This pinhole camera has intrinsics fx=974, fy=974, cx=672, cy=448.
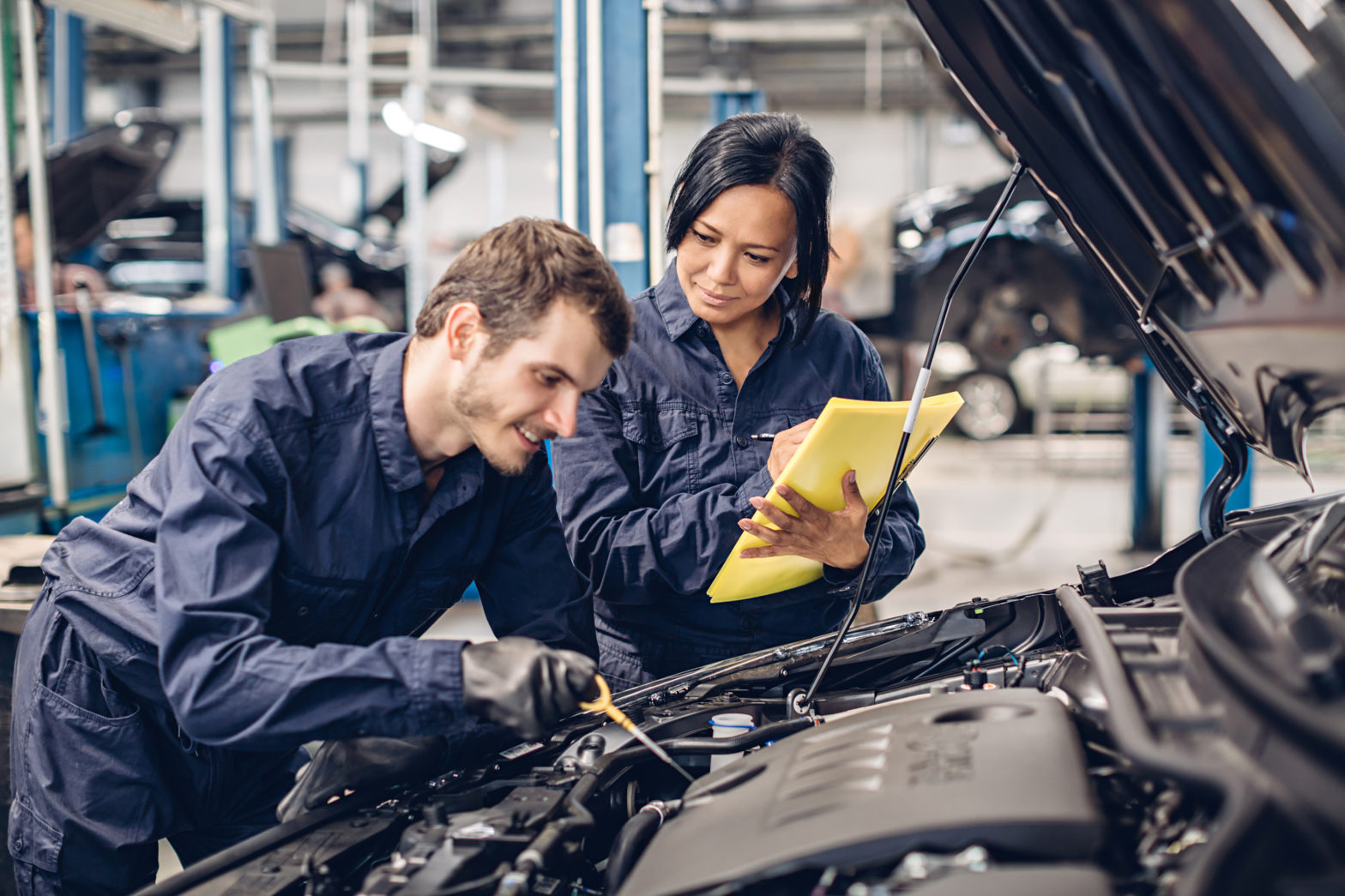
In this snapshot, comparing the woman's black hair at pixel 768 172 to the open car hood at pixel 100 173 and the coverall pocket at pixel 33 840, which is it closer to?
the coverall pocket at pixel 33 840

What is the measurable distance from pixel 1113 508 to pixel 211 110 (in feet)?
19.3

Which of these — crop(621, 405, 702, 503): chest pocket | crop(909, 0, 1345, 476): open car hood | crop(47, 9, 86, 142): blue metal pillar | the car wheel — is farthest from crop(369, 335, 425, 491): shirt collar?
the car wheel

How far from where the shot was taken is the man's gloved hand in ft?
2.99

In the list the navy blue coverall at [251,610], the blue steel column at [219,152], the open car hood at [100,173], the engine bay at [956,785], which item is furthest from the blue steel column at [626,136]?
the blue steel column at [219,152]

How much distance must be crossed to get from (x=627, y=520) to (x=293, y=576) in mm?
483

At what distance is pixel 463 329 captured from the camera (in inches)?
43.8

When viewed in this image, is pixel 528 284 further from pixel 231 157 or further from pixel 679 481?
pixel 231 157

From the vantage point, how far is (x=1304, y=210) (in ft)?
2.59

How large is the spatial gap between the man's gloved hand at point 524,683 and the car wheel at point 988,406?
293 inches

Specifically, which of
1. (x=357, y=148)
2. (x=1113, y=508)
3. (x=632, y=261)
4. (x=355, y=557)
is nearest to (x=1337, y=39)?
(x=355, y=557)

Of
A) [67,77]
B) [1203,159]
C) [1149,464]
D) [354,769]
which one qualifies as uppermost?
[67,77]

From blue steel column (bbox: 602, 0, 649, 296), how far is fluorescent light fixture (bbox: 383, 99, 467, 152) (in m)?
2.34

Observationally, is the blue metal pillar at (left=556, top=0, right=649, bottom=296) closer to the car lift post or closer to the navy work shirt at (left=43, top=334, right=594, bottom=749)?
the car lift post

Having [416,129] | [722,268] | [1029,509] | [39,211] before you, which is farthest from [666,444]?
[1029,509]
